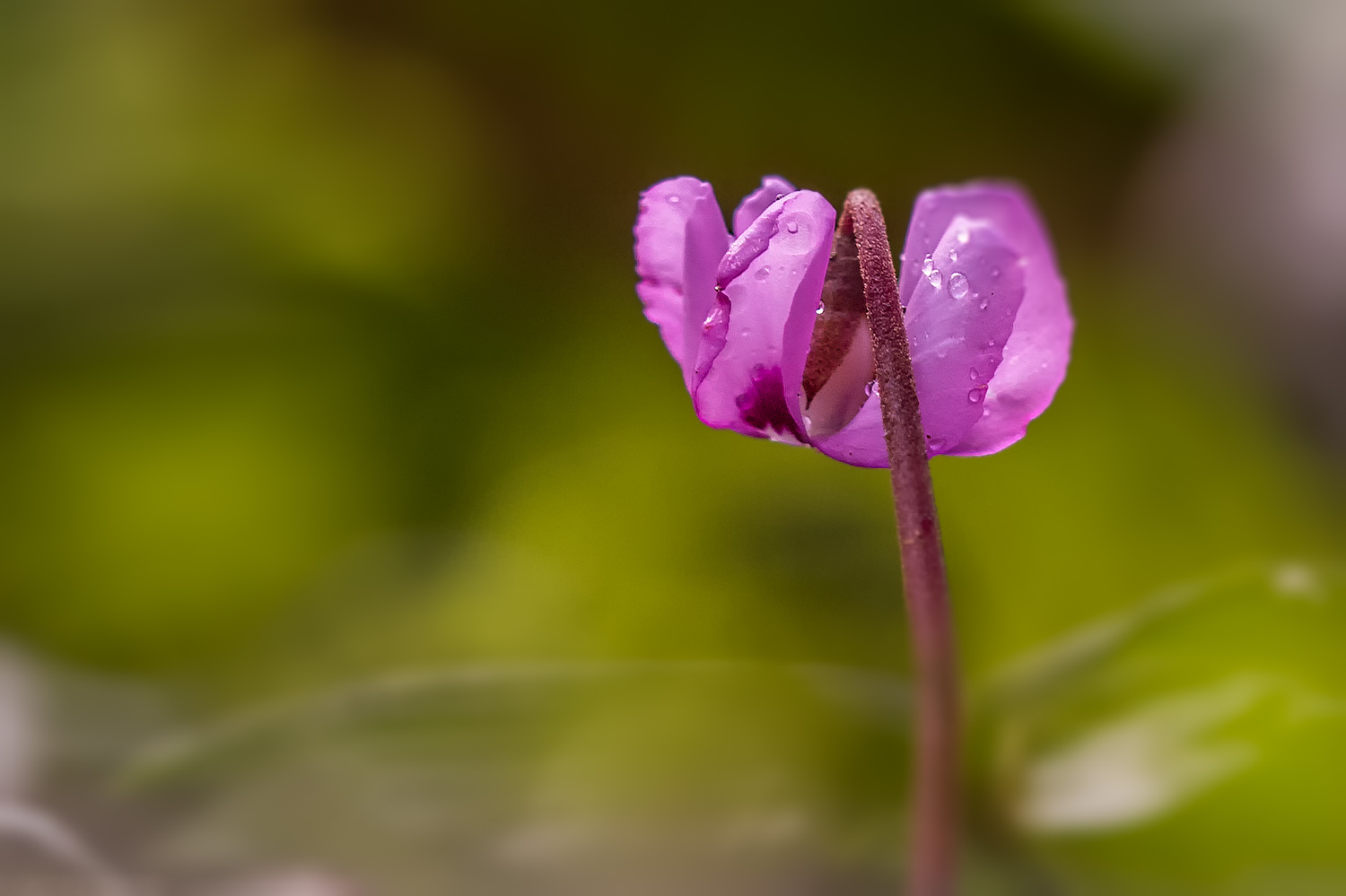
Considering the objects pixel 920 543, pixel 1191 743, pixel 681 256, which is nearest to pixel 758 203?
pixel 681 256

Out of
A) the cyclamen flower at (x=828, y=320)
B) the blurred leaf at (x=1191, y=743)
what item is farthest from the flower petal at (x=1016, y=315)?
the blurred leaf at (x=1191, y=743)

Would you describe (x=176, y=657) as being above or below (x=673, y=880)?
above

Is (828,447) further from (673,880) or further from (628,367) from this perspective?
(628,367)

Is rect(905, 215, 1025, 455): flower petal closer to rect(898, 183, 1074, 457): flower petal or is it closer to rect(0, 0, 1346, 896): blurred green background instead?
rect(898, 183, 1074, 457): flower petal

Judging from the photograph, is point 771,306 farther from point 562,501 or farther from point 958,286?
point 562,501

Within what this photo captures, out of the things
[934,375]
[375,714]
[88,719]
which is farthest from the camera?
[88,719]

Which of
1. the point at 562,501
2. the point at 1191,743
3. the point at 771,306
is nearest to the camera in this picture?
the point at 771,306

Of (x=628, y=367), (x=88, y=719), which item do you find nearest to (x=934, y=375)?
(x=628, y=367)
